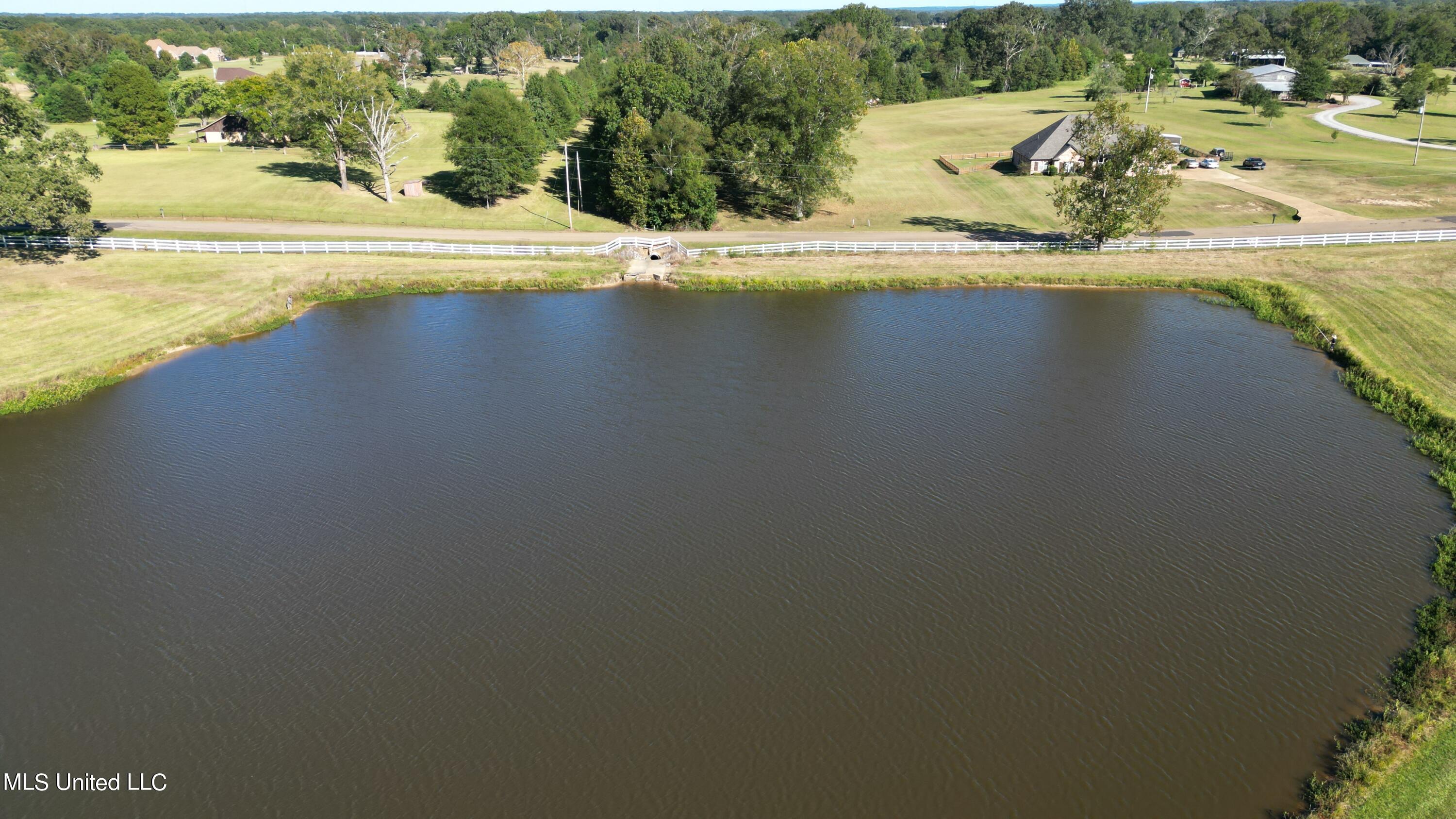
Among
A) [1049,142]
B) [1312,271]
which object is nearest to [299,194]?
[1049,142]

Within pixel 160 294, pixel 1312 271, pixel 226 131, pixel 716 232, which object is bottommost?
pixel 1312 271

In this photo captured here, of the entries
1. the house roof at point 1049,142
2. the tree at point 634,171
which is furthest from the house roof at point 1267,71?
the tree at point 634,171

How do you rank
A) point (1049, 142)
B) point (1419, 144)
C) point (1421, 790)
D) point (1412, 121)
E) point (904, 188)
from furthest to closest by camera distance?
1. point (1412, 121)
2. point (1419, 144)
3. point (1049, 142)
4. point (904, 188)
5. point (1421, 790)

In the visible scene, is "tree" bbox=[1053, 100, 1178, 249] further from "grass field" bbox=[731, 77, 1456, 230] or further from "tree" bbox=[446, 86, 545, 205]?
"tree" bbox=[446, 86, 545, 205]

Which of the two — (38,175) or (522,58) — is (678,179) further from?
(522,58)

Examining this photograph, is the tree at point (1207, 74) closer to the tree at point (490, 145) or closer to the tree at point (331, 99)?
the tree at point (490, 145)
